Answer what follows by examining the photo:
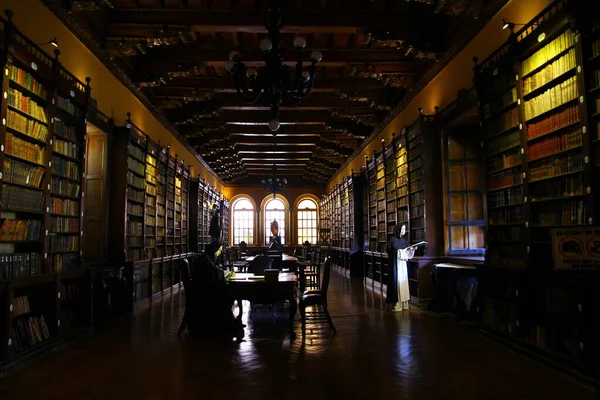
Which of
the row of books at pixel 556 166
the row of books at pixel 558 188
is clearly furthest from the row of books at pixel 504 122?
the row of books at pixel 558 188

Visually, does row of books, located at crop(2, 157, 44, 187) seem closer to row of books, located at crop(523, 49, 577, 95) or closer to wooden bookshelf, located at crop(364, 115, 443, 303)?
row of books, located at crop(523, 49, 577, 95)

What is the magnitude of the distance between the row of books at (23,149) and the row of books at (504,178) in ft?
17.2

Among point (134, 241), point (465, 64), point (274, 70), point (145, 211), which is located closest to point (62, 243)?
point (134, 241)

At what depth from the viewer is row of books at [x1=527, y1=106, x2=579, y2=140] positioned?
409 cm

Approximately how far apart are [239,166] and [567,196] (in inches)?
681

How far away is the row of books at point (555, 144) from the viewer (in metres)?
4.06

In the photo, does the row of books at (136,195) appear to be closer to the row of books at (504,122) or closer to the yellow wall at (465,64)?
the yellow wall at (465,64)

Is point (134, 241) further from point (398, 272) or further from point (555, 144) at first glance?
point (555, 144)

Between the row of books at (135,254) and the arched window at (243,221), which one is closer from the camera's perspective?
the row of books at (135,254)

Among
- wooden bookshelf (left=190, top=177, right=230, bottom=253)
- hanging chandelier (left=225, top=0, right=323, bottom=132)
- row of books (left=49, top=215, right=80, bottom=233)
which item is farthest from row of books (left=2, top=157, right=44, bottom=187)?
wooden bookshelf (left=190, top=177, right=230, bottom=253)

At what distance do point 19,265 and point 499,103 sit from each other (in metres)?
5.58

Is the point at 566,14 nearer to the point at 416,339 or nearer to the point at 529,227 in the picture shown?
the point at 529,227

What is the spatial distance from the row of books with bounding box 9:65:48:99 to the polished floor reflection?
280 cm

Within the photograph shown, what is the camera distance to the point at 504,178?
540 cm
